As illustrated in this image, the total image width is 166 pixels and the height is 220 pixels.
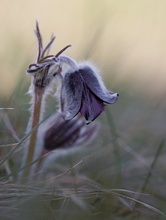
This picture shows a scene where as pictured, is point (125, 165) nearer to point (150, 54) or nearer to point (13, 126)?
point (13, 126)

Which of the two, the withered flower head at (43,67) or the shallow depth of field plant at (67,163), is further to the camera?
the withered flower head at (43,67)

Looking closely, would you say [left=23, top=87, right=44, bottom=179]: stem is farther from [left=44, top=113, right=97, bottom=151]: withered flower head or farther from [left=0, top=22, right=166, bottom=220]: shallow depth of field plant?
[left=44, top=113, right=97, bottom=151]: withered flower head

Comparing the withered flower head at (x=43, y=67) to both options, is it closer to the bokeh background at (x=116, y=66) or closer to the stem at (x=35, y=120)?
the stem at (x=35, y=120)

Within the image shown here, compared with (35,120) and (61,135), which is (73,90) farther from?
A: (61,135)

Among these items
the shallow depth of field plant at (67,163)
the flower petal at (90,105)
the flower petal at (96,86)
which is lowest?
the shallow depth of field plant at (67,163)

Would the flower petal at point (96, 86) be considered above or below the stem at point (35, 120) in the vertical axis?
above

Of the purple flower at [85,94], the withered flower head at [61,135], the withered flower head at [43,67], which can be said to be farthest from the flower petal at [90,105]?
the withered flower head at [61,135]

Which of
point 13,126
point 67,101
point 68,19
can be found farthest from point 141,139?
point 68,19

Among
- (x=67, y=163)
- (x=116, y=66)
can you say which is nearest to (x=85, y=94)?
(x=67, y=163)
